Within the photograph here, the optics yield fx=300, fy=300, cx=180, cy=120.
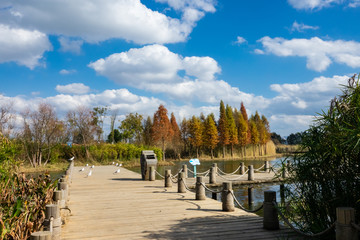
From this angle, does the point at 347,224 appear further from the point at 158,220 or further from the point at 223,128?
the point at 223,128

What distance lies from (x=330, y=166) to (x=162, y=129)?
3984cm

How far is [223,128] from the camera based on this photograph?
162ft

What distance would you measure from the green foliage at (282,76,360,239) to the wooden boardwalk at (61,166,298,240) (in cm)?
85

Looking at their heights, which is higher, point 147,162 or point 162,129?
point 162,129

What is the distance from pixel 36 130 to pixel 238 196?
2382 cm

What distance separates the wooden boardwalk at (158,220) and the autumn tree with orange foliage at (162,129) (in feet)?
111

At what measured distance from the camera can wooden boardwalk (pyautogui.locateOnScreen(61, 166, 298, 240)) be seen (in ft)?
18.9

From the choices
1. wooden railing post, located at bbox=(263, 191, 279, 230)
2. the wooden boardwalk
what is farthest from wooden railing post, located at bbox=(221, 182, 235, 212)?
wooden railing post, located at bbox=(263, 191, 279, 230)

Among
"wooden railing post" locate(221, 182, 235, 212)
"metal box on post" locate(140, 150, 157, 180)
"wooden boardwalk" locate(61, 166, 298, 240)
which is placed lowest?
"wooden boardwalk" locate(61, 166, 298, 240)

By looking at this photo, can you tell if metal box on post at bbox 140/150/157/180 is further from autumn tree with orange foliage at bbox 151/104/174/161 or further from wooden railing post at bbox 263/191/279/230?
autumn tree with orange foliage at bbox 151/104/174/161

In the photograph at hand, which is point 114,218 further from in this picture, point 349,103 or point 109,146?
point 109,146

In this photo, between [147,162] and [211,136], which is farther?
[211,136]

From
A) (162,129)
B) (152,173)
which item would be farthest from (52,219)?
(162,129)

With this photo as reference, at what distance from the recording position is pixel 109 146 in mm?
34938
